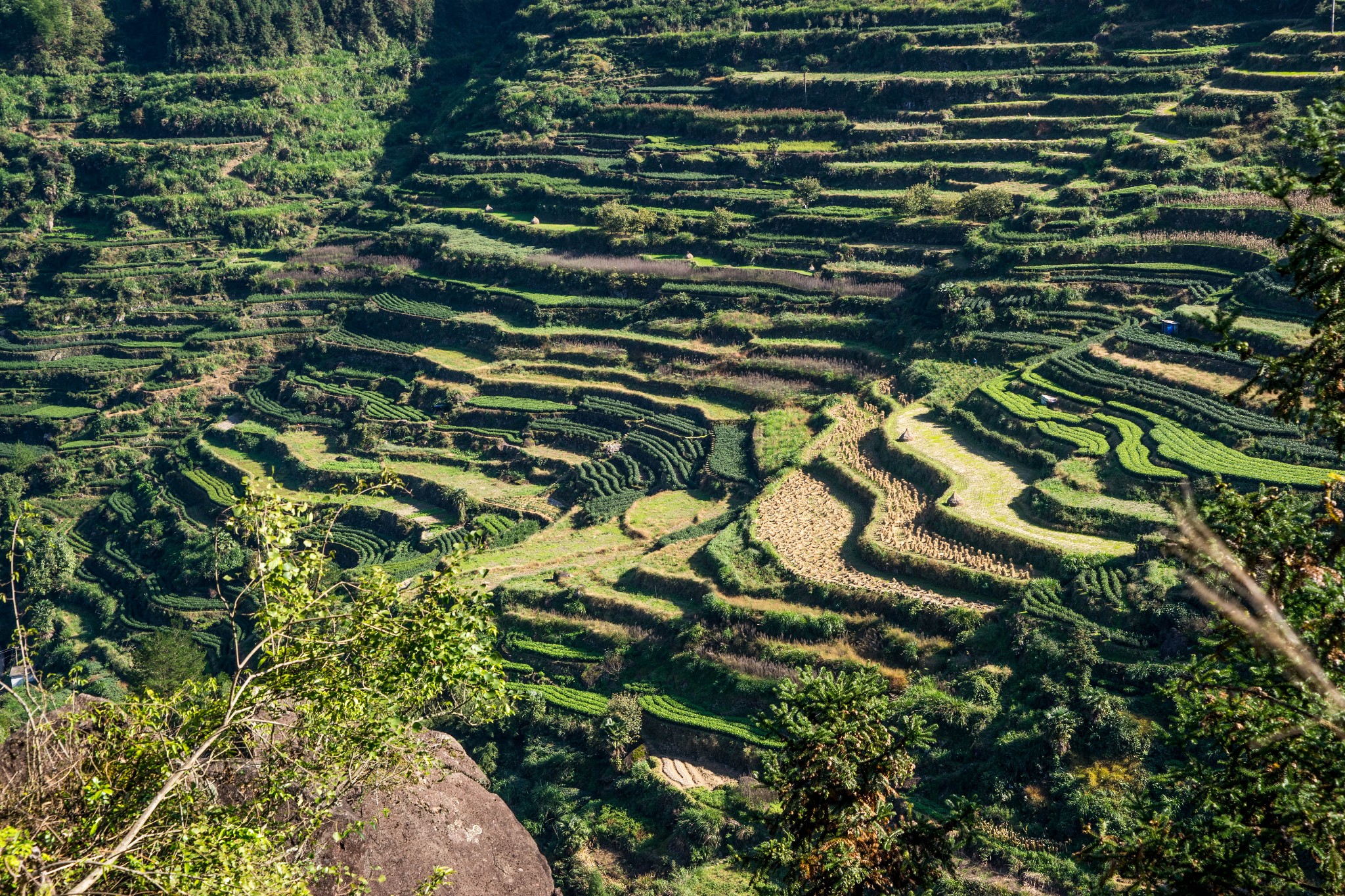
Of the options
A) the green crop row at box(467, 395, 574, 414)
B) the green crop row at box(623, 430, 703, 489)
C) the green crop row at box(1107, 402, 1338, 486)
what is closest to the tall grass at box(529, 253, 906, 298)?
the green crop row at box(467, 395, 574, 414)

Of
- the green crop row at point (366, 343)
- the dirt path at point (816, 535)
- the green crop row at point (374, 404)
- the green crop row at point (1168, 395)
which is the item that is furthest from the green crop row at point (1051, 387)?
the green crop row at point (366, 343)

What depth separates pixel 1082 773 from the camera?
23516 mm

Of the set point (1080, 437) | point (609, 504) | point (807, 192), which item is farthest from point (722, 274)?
point (1080, 437)

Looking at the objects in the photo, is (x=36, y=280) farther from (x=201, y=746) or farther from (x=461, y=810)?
(x=201, y=746)

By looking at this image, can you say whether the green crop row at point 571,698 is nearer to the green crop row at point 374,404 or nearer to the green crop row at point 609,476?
the green crop row at point 609,476

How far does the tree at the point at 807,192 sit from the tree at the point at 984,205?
727 centimetres

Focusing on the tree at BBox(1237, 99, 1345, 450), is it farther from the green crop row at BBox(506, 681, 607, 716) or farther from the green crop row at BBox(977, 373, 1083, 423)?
the green crop row at BBox(977, 373, 1083, 423)

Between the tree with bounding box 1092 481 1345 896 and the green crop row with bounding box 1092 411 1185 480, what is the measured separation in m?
19.5

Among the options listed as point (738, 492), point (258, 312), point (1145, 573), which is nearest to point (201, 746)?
point (1145, 573)

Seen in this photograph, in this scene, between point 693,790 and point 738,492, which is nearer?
point 693,790

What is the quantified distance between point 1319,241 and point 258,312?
186 feet

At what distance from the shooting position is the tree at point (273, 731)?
9906 millimetres

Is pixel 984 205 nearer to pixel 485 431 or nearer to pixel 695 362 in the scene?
pixel 695 362

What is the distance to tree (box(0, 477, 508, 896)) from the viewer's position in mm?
9906
